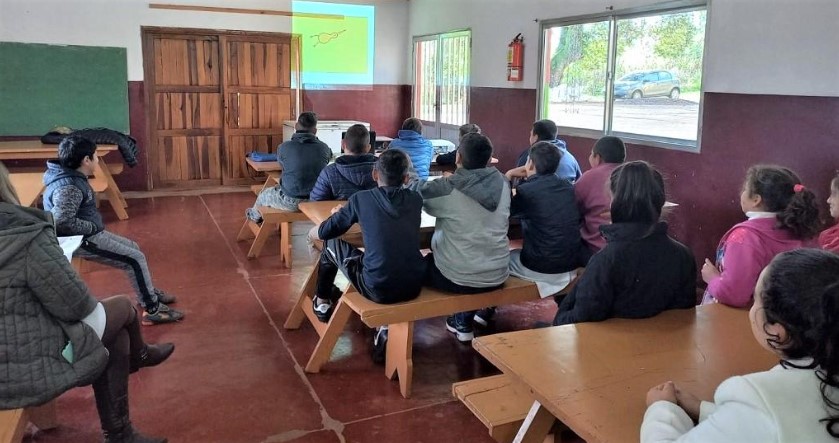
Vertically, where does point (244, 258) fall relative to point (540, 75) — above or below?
below

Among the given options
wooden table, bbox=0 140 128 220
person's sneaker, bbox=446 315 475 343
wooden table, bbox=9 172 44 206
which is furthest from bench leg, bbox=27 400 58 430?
wooden table, bbox=0 140 128 220

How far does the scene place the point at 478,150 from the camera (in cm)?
291

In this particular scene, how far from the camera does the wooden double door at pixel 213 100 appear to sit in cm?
759

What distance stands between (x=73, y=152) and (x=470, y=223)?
1988 millimetres

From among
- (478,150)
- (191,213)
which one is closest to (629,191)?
(478,150)

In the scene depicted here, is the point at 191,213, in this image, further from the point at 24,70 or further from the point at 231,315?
the point at 231,315

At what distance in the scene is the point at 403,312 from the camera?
9.21 feet

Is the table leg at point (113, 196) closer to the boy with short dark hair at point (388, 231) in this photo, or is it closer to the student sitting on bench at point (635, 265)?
the boy with short dark hair at point (388, 231)

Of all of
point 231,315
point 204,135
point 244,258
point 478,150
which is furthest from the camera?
point 204,135

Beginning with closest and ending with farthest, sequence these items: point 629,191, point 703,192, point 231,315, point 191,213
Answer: point 629,191, point 231,315, point 703,192, point 191,213

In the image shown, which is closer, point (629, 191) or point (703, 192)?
point (629, 191)

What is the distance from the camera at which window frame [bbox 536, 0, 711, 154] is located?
14.6 ft

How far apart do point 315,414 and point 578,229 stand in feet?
4.96

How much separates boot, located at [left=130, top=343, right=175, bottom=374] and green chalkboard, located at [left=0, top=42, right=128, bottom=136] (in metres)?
5.34
